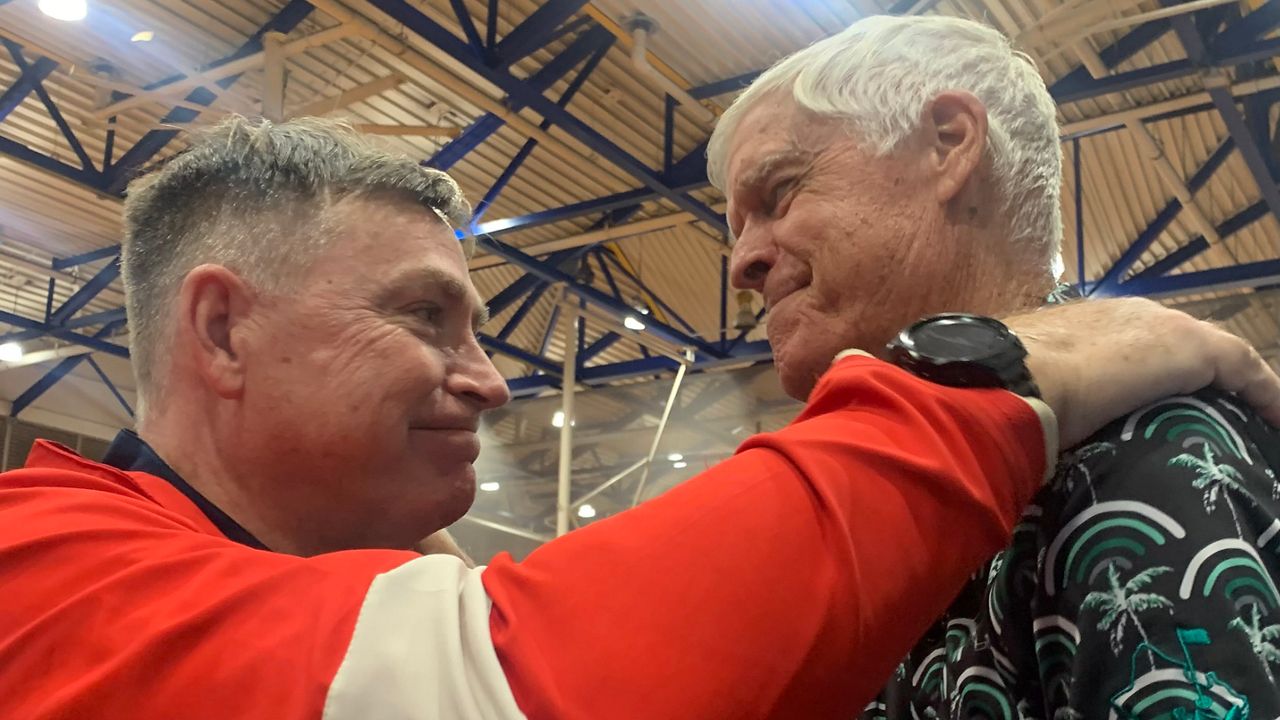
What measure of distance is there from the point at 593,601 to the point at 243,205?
1174 mm

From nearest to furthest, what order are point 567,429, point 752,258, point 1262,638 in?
point 1262,638, point 752,258, point 567,429

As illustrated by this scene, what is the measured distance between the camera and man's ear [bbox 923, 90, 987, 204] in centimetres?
161

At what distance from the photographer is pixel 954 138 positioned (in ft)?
5.35

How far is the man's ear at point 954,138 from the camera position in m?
1.61

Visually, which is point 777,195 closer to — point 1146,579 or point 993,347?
point 993,347

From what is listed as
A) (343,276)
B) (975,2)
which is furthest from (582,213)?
(343,276)

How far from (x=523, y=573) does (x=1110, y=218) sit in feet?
32.6

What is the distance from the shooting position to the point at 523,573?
0.92 m

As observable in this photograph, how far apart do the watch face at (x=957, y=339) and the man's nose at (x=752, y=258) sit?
562 millimetres

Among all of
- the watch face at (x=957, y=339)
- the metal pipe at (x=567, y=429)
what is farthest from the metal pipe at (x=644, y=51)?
the watch face at (x=957, y=339)

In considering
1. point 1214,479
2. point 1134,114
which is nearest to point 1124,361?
point 1214,479

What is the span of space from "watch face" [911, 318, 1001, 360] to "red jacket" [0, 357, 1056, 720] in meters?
0.07

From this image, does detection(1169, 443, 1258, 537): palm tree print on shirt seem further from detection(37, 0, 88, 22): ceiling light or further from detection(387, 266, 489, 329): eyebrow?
detection(37, 0, 88, 22): ceiling light

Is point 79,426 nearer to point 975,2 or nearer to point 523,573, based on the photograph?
point 975,2
